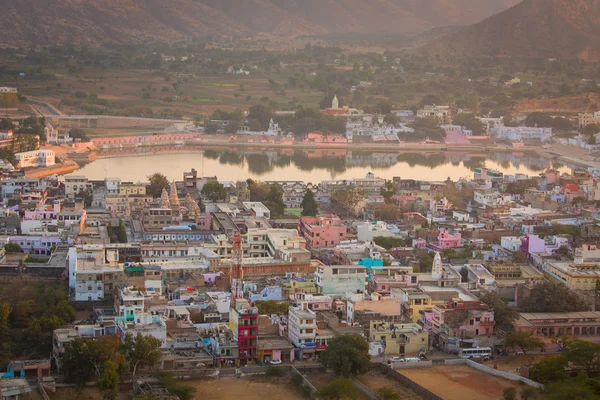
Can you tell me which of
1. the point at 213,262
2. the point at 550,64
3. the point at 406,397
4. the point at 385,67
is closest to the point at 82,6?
the point at 385,67

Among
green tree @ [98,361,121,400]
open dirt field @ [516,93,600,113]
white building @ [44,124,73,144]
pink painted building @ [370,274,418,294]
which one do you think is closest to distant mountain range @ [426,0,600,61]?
open dirt field @ [516,93,600,113]

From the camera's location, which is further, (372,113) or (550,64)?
(550,64)

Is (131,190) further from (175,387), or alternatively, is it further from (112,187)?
(175,387)

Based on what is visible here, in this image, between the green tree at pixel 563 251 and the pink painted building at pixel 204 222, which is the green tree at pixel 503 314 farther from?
the pink painted building at pixel 204 222

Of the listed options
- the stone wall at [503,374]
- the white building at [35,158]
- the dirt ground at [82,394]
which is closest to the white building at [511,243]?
the stone wall at [503,374]

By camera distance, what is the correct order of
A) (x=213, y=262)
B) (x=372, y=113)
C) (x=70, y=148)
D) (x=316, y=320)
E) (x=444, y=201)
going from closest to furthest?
(x=316, y=320) < (x=213, y=262) < (x=444, y=201) < (x=70, y=148) < (x=372, y=113)

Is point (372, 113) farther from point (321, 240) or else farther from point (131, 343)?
point (131, 343)

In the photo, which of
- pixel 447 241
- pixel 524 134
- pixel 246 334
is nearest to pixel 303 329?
pixel 246 334
